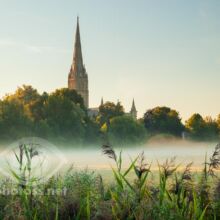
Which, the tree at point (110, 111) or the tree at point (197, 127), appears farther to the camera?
the tree at point (197, 127)

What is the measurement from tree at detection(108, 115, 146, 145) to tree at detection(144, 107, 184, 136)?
18.4 metres

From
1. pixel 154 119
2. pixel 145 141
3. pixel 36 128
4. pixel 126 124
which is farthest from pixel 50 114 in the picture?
pixel 154 119

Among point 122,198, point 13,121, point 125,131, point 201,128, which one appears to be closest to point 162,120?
point 201,128

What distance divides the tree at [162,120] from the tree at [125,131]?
18.4 meters

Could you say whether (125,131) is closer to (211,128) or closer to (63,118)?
(63,118)

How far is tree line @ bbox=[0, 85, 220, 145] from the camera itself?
70438mm

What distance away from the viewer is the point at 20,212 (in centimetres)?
720

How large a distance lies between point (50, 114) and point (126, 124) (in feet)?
78.1

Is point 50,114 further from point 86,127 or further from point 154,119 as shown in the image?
point 154,119

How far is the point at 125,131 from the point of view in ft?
330

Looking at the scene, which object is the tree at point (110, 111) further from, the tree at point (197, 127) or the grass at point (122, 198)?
the grass at point (122, 198)

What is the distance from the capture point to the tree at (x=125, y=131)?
99.4 metres

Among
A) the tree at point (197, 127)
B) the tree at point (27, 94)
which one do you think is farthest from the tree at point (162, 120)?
the tree at point (27, 94)

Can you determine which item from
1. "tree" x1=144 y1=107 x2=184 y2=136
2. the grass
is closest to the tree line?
"tree" x1=144 y1=107 x2=184 y2=136
